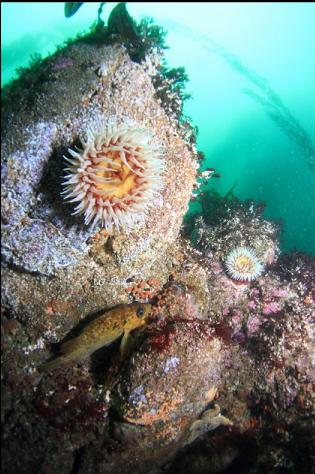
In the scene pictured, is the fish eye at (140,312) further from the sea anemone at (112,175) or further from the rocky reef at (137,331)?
the sea anemone at (112,175)

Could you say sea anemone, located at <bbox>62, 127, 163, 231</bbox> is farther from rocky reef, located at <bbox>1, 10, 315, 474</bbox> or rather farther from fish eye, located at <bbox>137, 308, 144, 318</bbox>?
fish eye, located at <bbox>137, 308, 144, 318</bbox>

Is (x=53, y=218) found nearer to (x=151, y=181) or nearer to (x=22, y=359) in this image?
(x=151, y=181)

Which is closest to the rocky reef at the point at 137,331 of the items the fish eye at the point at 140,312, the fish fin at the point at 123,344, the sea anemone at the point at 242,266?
the fish fin at the point at 123,344

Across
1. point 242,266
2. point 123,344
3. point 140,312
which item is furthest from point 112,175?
point 242,266

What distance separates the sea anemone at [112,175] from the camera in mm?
3656

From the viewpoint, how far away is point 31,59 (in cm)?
459

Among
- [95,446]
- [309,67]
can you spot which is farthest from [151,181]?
[309,67]

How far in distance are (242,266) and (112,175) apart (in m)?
3.63

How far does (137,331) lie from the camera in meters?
5.24

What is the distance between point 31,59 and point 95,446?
5.70 metres

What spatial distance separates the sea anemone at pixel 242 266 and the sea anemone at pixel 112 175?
119 inches

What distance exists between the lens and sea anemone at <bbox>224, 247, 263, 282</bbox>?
21.0 ft

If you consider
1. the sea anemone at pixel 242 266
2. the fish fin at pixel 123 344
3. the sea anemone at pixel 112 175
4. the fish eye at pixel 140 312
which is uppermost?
the sea anemone at pixel 242 266

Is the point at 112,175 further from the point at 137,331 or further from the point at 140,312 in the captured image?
the point at 137,331
